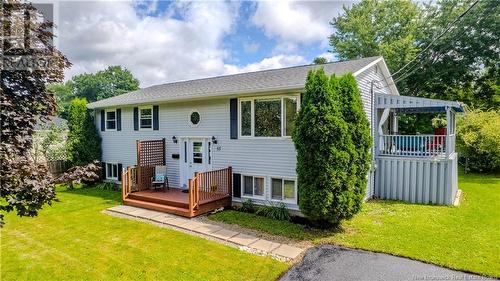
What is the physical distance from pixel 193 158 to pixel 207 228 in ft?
12.9

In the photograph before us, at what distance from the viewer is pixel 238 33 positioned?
52.2 feet

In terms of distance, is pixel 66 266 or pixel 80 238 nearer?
pixel 66 266

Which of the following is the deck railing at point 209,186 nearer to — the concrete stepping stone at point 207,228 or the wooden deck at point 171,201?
the wooden deck at point 171,201

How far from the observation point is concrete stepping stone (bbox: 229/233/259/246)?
680 cm

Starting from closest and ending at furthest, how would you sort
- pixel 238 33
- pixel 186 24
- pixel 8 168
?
pixel 8 168 < pixel 186 24 < pixel 238 33

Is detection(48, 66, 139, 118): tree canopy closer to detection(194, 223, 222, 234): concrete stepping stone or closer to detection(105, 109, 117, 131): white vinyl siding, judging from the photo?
detection(105, 109, 117, 131): white vinyl siding

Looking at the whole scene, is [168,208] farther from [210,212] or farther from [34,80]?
[34,80]

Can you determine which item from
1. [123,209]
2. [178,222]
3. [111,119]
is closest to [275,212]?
[178,222]

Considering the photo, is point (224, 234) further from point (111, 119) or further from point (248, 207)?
point (111, 119)

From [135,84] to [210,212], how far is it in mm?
56309

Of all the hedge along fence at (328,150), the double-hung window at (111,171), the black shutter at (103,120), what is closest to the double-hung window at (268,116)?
the hedge along fence at (328,150)

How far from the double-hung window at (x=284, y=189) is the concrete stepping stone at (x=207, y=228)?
228 cm

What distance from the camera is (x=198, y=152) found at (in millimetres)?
11008

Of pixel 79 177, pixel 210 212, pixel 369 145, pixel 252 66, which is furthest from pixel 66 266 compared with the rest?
pixel 252 66
